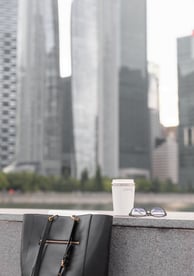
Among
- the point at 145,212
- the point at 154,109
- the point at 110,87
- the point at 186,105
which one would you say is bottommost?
the point at 145,212

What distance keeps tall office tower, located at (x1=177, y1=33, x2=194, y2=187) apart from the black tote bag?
3897cm

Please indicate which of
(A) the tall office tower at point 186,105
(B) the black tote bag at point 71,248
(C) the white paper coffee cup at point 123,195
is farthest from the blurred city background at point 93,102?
(B) the black tote bag at point 71,248

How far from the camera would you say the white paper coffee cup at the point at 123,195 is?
1432 mm

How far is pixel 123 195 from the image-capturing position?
145cm

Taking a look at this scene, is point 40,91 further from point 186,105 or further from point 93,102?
point 186,105

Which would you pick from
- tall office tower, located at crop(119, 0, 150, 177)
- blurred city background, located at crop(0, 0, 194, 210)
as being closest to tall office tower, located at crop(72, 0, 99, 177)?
blurred city background, located at crop(0, 0, 194, 210)

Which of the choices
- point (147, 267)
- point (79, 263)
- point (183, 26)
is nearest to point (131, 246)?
point (147, 267)

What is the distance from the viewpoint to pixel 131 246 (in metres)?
1.40

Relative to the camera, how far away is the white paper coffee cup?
1.43 m

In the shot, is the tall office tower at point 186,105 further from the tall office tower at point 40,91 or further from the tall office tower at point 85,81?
the tall office tower at point 40,91

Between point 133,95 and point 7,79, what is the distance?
532 inches

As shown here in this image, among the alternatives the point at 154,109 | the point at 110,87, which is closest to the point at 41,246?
the point at 110,87

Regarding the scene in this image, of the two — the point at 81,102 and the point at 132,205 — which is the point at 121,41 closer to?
the point at 81,102

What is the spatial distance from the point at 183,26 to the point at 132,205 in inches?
1788
